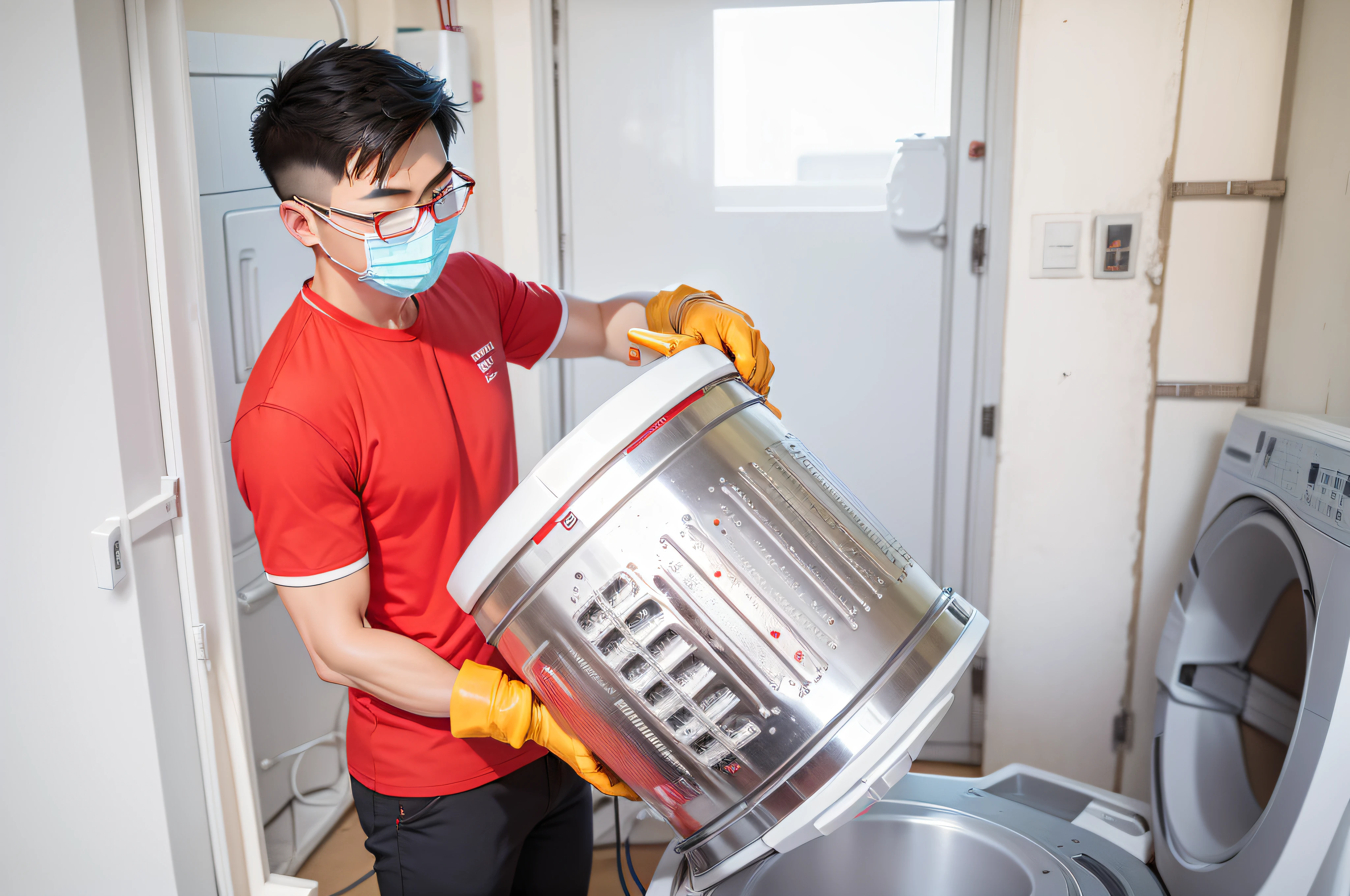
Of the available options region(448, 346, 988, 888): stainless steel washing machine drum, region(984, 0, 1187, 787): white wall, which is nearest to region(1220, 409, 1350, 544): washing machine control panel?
region(984, 0, 1187, 787): white wall

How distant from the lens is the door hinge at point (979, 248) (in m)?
1.95

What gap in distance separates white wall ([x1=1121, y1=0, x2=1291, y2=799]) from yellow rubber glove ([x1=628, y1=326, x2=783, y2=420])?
126cm

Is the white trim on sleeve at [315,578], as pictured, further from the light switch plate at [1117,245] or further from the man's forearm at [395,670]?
the light switch plate at [1117,245]

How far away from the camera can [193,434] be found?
3.84 ft

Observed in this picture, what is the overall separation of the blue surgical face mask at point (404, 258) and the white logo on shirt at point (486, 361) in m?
0.14

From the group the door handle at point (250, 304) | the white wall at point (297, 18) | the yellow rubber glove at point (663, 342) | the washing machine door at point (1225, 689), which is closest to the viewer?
the yellow rubber glove at point (663, 342)

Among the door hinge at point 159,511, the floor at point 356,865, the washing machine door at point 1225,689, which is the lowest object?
the floor at point 356,865

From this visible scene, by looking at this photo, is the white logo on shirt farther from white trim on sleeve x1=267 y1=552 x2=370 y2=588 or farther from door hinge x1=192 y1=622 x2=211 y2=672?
door hinge x1=192 y1=622 x2=211 y2=672

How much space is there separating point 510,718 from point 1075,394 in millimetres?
1442

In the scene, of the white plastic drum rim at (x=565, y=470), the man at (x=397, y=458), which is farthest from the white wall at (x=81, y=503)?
the white plastic drum rim at (x=565, y=470)

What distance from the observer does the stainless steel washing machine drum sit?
2.56 ft

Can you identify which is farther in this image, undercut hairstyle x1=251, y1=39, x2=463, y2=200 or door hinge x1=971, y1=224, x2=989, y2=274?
door hinge x1=971, y1=224, x2=989, y2=274

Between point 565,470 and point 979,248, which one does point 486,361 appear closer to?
point 565,470

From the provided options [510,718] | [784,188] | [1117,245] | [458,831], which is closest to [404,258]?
[510,718]
